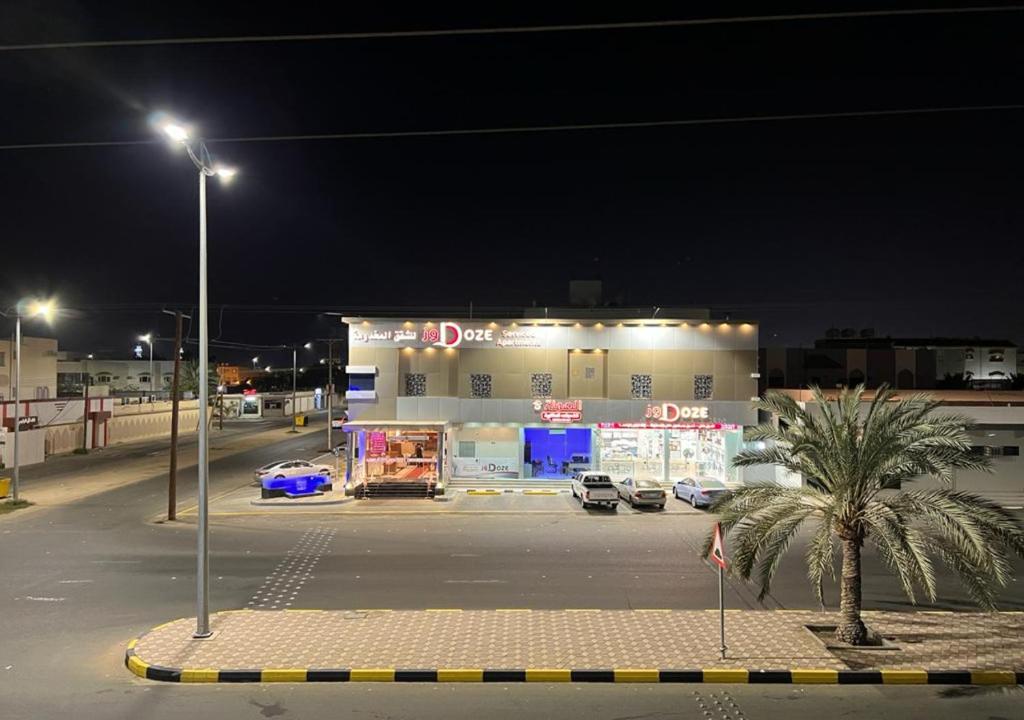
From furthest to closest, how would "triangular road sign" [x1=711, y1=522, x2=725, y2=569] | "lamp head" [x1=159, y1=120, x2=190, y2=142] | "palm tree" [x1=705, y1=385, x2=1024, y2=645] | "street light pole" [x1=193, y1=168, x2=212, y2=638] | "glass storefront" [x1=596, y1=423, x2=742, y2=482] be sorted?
"glass storefront" [x1=596, y1=423, x2=742, y2=482] → "street light pole" [x1=193, y1=168, x2=212, y2=638] → "triangular road sign" [x1=711, y1=522, x2=725, y2=569] → "lamp head" [x1=159, y1=120, x2=190, y2=142] → "palm tree" [x1=705, y1=385, x2=1024, y2=645]

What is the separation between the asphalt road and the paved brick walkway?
2.02 feet

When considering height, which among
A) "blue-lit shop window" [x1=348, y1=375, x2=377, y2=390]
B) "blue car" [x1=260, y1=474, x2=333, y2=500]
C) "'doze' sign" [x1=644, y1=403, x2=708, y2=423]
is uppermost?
"blue-lit shop window" [x1=348, y1=375, x2=377, y2=390]

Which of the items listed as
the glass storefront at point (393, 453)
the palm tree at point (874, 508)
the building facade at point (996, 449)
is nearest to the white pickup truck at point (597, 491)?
the glass storefront at point (393, 453)

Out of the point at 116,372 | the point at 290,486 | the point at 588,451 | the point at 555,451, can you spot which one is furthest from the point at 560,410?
the point at 116,372

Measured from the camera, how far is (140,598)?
45.9 ft

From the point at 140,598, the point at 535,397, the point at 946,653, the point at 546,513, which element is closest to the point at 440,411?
the point at 535,397

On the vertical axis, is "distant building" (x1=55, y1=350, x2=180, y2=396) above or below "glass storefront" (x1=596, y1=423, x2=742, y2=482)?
above

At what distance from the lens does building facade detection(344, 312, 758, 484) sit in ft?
102

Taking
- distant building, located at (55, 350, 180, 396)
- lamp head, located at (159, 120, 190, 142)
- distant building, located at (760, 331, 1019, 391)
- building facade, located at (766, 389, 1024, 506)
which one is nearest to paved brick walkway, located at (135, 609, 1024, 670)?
lamp head, located at (159, 120, 190, 142)

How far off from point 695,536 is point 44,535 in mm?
20536

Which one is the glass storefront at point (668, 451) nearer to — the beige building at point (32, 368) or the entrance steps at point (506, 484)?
the entrance steps at point (506, 484)

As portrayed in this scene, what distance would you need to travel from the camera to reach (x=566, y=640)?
36.5 feet

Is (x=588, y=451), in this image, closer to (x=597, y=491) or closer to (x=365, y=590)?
(x=597, y=491)

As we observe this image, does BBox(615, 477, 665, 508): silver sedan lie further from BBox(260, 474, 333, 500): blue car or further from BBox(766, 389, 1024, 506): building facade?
BBox(260, 474, 333, 500): blue car
